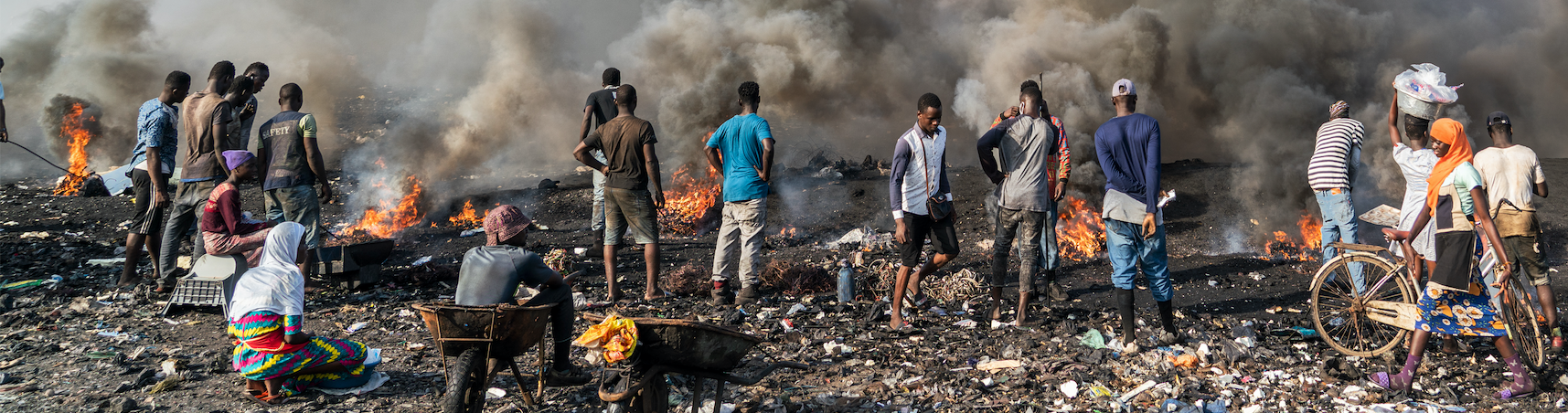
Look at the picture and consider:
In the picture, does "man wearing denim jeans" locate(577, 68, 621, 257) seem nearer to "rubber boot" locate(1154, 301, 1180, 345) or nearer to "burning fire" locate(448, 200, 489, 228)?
"burning fire" locate(448, 200, 489, 228)

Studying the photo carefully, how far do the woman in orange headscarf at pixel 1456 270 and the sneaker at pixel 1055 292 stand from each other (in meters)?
2.34

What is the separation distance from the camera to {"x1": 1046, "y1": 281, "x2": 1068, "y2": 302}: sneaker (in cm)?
639

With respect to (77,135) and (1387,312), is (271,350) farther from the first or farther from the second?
(77,135)

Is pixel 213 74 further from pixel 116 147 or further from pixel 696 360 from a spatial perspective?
pixel 116 147

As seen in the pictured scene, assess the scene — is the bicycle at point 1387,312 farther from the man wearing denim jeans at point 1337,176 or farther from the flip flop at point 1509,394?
the man wearing denim jeans at point 1337,176

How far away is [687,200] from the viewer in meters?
10.3

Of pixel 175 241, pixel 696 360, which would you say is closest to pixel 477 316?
pixel 696 360

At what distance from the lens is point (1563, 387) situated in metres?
4.11

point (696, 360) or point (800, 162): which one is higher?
point (800, 162)

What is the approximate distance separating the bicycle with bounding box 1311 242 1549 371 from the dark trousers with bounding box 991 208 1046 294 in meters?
1.63

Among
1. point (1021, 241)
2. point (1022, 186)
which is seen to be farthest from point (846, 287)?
point (1022, 186)

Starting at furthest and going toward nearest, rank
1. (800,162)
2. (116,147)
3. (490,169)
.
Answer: (116,147) < (490,169) < (800,162)

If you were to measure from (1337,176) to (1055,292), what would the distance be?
7.15 ft

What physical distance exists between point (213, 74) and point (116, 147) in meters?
13.9
